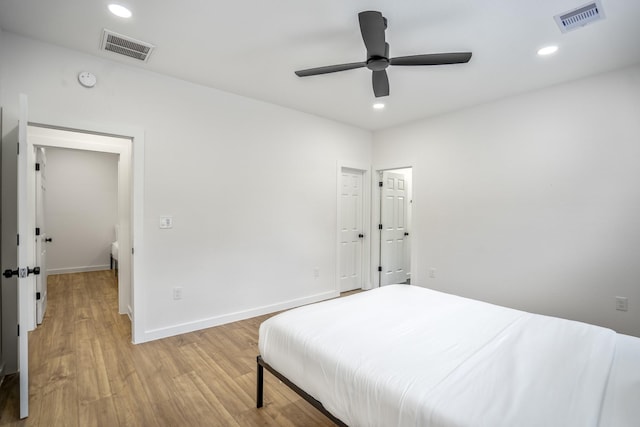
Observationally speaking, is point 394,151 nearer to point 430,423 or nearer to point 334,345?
point 334,345

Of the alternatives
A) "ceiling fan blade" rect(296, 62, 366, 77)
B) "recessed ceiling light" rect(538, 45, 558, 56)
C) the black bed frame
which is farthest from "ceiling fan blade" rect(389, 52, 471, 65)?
the black bed frame

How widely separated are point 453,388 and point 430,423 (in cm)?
19

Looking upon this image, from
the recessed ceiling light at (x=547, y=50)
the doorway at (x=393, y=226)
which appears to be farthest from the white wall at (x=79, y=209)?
the recessed ceiling light at (x=547, y=50)

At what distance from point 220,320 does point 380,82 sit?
298 centimetres

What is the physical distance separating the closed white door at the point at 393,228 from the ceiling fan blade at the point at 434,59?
9.88 feet

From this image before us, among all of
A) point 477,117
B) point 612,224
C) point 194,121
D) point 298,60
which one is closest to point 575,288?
point 612,224

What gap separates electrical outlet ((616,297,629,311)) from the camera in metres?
2.80

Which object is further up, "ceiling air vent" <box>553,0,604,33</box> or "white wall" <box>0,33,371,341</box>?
"ceiling air vent" <box>553,0,604,33</box>

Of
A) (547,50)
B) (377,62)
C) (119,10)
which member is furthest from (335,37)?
(547,50)

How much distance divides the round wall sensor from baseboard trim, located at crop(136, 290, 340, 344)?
237 centimetres

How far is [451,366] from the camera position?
1.33 metres

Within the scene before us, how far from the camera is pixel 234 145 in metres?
3.52

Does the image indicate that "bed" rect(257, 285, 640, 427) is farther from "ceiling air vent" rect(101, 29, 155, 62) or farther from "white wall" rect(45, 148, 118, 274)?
"white wall" rect(45, 148, 118, 274)

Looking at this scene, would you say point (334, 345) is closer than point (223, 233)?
Yes
